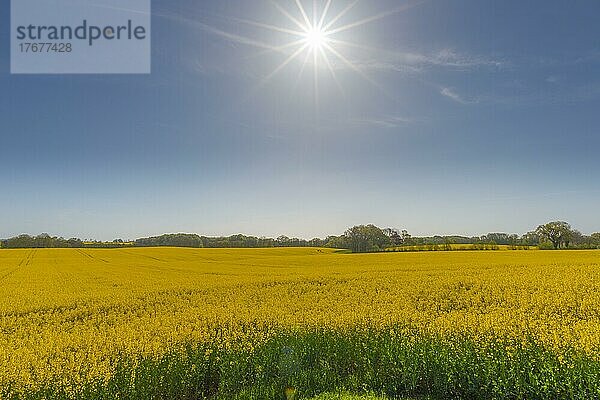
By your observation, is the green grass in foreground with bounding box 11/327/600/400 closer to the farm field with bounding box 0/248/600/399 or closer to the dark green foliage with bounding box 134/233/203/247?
the farm field with bounding box 0/248/600/399

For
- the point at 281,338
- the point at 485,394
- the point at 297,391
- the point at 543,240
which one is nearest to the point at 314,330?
the point at 281,338

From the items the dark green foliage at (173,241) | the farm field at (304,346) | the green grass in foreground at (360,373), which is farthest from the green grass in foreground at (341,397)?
the dark green foliage at (173,241)

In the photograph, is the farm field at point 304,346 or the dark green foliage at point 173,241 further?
the dark green foliage at point 173,241

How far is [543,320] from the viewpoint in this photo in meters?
12.9

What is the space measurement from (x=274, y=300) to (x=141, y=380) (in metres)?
9.27

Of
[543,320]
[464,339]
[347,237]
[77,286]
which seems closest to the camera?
[464,339]

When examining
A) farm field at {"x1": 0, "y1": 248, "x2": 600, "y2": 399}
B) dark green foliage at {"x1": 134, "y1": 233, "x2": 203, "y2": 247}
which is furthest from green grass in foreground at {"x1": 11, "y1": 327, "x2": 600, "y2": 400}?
dark green foliage at {"x1": 134, "y1": 233, "x2": 203, "y2": 247}

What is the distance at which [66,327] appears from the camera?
13.5 m

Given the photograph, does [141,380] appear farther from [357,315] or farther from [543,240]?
[543,240]

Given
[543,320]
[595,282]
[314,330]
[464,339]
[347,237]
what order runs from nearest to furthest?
[464,339], [314,330], [543,320], [595,282], [347,237]

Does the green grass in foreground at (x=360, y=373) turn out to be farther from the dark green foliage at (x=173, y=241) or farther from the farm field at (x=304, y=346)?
the dark green foliage at (x=173, y=241)

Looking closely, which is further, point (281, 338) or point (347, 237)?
point (347, 237)

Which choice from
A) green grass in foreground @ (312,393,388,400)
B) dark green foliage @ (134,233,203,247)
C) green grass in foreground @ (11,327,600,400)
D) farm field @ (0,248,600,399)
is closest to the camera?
green grass in foreground @ (312,393,388,400)

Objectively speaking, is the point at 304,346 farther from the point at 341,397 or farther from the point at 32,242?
the point at 32,242
